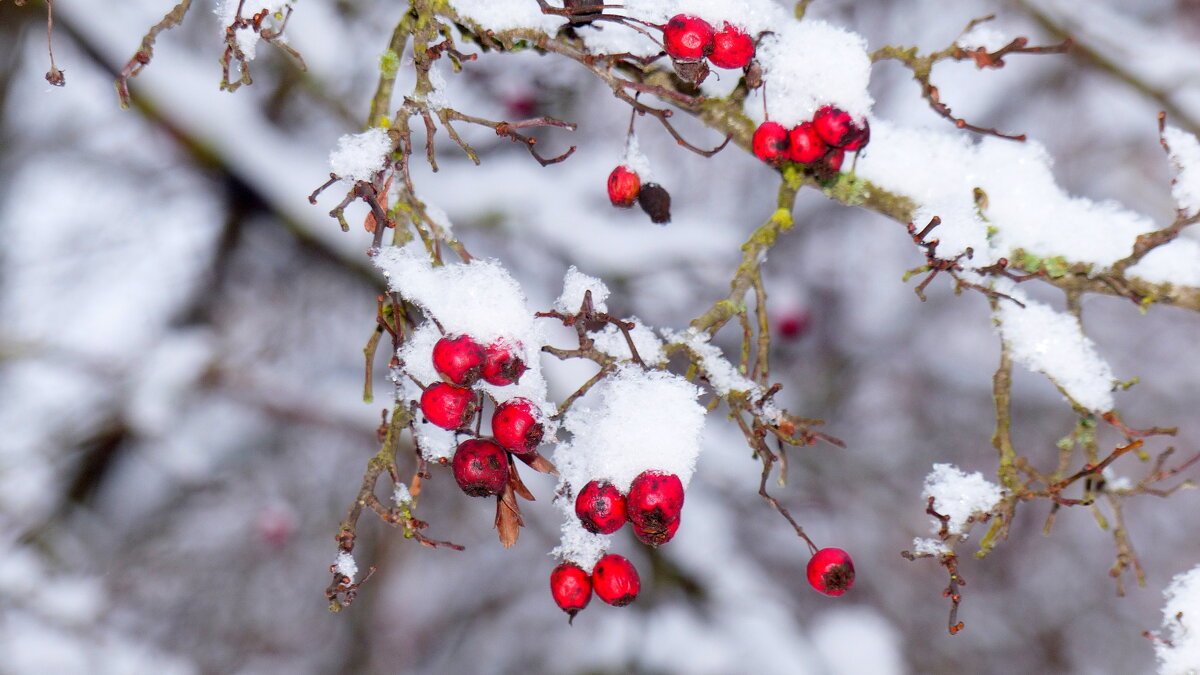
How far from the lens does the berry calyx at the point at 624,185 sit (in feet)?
5.05

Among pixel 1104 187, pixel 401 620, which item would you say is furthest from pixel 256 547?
pixel 1104 187

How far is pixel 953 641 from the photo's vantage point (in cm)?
499

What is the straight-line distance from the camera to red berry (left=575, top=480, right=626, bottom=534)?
1214 mm

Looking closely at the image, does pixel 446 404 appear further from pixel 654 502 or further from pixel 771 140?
pixel 771 140

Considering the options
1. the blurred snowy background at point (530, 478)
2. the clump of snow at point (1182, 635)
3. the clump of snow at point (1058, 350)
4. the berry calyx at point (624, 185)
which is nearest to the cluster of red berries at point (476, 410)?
the berry calyx at point (624, 185)

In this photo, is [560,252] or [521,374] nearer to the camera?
[521,374]

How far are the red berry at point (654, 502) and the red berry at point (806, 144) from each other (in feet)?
2.23

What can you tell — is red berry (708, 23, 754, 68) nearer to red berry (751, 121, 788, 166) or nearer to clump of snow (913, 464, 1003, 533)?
red berry (751, 121, 788, 166)

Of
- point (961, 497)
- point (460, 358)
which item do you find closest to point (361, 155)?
point (460, 358)

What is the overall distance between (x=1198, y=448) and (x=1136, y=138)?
2.19 meters

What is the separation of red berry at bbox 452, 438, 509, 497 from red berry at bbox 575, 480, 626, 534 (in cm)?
14

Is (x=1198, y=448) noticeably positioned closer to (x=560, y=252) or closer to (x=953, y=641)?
(x=953, y=641)

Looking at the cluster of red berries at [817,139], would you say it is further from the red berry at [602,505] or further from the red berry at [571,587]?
the red berry at [571,587]

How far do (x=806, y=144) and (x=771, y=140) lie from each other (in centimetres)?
7
